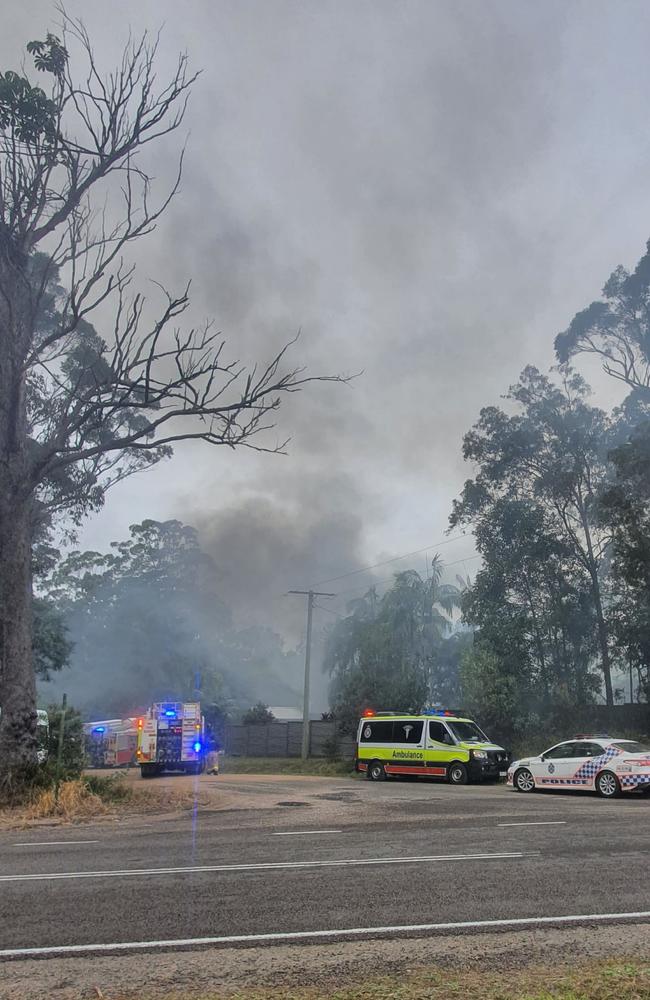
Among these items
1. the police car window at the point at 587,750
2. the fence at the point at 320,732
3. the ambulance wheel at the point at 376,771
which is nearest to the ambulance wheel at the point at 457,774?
the ambulance wheel at the point at 376,771

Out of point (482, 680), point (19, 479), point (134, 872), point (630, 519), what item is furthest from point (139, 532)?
point (134, 872)

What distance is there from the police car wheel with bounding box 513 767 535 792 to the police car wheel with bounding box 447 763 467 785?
3.19 metres

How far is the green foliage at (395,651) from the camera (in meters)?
40.2

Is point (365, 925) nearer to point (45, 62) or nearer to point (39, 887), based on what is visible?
point (39, 887)

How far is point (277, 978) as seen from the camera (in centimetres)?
478

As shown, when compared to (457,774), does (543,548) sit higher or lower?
higher

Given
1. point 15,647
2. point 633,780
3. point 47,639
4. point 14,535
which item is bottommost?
point 633,780

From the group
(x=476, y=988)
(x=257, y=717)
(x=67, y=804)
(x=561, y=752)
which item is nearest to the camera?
(x=476, y=988)

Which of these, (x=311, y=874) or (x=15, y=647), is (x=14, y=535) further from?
(x=311, y=874)

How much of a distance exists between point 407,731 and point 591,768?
8.06m

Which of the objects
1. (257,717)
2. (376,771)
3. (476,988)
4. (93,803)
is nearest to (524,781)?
(376,771)

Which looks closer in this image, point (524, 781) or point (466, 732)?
point (524, 781)

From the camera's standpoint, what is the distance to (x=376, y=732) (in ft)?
87.7

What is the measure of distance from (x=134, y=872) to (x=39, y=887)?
109 centimetres
